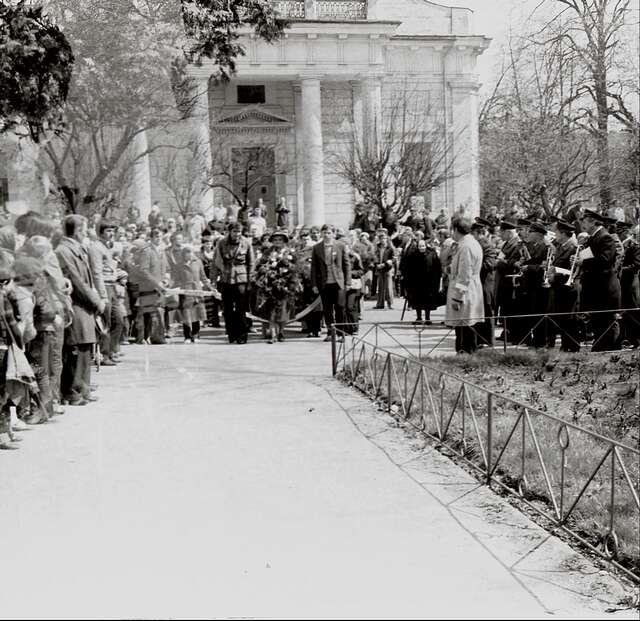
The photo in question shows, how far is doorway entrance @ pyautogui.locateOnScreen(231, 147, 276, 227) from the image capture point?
40.0 metres

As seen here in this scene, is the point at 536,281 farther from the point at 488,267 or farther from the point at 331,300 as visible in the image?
the point at 331,300

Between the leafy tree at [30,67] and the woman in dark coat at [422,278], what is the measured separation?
7.47 meters

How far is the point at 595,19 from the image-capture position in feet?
52.1

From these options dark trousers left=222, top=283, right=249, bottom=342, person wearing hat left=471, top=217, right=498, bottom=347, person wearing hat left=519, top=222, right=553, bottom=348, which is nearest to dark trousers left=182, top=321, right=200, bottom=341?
dark trousers left=222, top=283, right=249, bottom=342

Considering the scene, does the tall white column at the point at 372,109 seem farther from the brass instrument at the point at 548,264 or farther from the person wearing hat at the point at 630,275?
the brass instrument at the point at 548,264

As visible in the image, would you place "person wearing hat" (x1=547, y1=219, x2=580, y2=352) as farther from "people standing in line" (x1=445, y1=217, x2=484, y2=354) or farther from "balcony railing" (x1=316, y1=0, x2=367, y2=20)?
"balcony railing" (x1=316, y1=0, x2=367, y2=20)

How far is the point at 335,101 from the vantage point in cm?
4278

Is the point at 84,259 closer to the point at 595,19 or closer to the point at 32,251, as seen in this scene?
the point at 32,251

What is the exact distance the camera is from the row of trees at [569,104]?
52.4 feet

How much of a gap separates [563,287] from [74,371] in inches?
284

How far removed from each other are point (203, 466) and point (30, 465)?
1.33 meters

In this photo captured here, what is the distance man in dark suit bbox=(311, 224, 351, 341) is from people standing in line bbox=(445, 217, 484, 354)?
3.58 m

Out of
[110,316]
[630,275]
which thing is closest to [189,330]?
[110,316]

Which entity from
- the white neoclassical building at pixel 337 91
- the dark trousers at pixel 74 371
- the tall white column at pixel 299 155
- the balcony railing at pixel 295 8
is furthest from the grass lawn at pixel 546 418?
the tall white column at pixel 299 155
